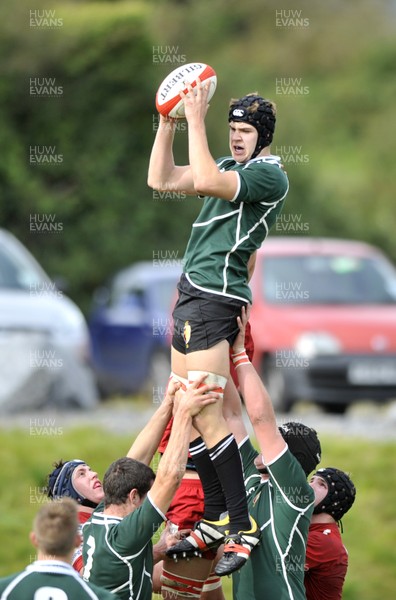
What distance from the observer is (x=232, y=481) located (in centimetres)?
639

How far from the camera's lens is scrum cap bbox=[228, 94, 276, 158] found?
6426 millimetres

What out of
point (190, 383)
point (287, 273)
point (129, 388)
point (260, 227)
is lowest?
point (129, 388)

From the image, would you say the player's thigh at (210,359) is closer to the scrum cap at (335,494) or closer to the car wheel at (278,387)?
the scrum cap at (335,494)

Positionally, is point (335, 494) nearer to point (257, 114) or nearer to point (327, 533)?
point (327, 533)

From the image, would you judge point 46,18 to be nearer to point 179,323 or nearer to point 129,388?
point 129,388

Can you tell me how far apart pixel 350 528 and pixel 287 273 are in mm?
4708

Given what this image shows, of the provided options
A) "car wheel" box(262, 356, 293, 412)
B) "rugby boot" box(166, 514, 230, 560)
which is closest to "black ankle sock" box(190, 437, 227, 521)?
"rugby boot" box(166, 514, 230, 560)

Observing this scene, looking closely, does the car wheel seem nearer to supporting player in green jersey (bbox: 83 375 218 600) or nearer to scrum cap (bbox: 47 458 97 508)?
scrum cap (bbox: 47 458 97 508)

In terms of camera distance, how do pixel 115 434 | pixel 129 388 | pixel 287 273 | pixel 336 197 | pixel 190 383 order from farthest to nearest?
pixel 336 197
pixel 129 388
pixel 287 273
pixel 115 434
pixel 190 383

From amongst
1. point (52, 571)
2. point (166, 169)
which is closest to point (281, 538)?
point (52, 571)

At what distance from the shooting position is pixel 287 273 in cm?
1669

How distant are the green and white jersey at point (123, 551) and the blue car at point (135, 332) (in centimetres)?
1072

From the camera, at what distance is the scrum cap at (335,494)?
22.5ft

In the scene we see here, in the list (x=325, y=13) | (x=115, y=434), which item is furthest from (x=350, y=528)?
(x=325, y=13)
